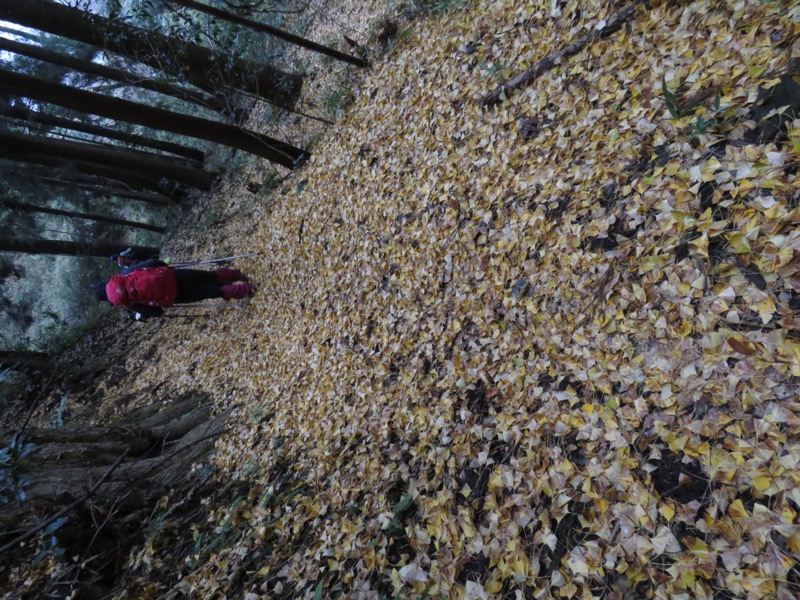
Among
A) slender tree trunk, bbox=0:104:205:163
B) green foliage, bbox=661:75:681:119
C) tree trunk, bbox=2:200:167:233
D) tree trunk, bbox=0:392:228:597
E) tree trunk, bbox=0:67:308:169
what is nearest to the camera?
green foliage, bbox=661:75:681:119

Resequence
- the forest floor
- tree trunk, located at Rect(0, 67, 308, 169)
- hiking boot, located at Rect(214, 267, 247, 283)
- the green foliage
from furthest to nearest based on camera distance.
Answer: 1. hiking boot, located at Rect(214, 267, 247, 283)
2. tree trunk, located at Rect(0, 67, 308, 169)
3. the green foliage
4. the forest floor

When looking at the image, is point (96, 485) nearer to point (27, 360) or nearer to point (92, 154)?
point (92, 154)

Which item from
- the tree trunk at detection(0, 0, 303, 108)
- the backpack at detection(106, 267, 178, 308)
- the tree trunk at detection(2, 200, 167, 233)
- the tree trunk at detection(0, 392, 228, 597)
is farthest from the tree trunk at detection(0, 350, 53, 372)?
the tree trunk at detection(0, 0, 303, 108)

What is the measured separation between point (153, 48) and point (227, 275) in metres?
3.99

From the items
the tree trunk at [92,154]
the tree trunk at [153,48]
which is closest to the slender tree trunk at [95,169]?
the tree trunk at [92,154]

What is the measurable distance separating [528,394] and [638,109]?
2.54 m

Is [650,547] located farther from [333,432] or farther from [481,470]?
[333,432]

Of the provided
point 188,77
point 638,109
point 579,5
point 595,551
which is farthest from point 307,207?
point 595,551

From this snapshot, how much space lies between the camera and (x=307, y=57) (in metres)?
11.4

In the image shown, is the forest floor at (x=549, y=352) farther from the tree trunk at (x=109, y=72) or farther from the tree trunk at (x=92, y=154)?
the tree trunk at (x=92, y=154)

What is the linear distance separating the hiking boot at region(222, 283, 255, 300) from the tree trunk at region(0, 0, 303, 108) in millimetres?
3517

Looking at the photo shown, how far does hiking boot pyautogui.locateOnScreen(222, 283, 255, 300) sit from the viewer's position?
340 inches

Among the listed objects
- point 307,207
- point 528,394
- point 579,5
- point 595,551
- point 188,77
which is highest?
point 188,77

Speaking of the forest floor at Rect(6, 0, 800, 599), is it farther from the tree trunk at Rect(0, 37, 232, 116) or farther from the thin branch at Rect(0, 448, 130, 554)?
the tree trunk at Rect(0, 37, 232, 116)
